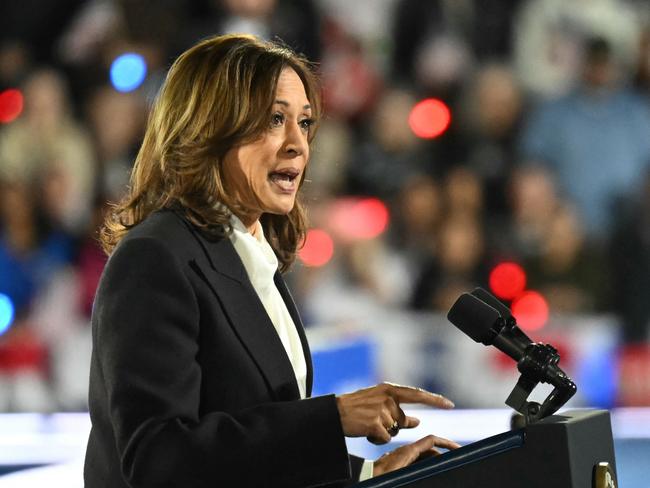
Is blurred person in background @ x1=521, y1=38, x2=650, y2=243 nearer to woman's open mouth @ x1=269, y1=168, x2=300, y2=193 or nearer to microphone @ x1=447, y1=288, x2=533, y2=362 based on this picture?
woman's open mouth @ x1=269, y1=168, x2=300, y2=193

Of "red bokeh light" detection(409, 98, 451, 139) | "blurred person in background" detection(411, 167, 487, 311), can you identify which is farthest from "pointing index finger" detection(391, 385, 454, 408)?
"red bokeh light" detection(409, 98, 451, 139)

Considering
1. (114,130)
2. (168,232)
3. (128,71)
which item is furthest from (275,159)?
(128,71)

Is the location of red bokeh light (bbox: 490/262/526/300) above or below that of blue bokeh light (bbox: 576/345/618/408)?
above

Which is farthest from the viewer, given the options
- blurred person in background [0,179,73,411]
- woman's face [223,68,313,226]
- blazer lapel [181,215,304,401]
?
blurred person in background [0,179,73,411]

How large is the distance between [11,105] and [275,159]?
179 inches

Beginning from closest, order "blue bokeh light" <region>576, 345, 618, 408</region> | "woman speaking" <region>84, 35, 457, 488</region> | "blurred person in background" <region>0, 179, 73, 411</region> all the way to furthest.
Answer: "woman speaking" <region>84, 35, 457, 488</region>, "blue bokeh light" <region>576, 345, 618, 408</region>, "blurred person in background" <region>0, 179, 73, 411</region>

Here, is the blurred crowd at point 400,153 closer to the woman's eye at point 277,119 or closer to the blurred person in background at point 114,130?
the blurred person in background at point 114,130

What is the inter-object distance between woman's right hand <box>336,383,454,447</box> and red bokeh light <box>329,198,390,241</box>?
3.99 metres

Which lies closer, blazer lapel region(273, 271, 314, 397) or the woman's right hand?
the woman's right hand

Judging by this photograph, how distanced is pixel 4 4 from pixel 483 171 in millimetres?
2696

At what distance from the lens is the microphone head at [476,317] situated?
4.57 feet

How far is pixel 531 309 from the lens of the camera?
5180 mm

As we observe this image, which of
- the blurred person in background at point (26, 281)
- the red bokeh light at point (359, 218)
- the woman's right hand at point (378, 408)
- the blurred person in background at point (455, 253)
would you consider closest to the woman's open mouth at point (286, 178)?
the woman's right hand at point (378, 408)

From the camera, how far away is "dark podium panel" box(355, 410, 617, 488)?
1218 millimetres
